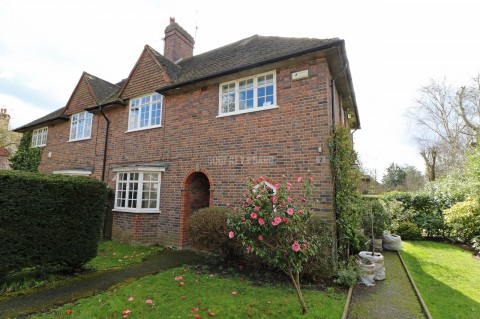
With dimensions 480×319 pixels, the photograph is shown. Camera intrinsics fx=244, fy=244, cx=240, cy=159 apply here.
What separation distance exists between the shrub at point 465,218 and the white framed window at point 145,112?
1296 cm

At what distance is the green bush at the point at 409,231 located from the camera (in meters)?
11.5

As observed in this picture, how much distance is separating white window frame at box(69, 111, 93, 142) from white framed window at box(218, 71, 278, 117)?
8.60 meters

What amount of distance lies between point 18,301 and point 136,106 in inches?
341

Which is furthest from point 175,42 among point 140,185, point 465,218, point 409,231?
point 465,218

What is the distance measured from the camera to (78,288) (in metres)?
5.27

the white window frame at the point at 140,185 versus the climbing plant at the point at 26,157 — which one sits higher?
the climbing plant at the point at 26,157

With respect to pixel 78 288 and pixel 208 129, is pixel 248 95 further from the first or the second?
pixel 78 288

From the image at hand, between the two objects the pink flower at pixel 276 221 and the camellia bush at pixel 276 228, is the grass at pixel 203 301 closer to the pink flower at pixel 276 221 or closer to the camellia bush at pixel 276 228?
the camellia bush at pixel 276 228

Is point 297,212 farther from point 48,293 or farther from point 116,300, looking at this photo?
point 48,293

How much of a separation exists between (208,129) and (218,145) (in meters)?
0.82

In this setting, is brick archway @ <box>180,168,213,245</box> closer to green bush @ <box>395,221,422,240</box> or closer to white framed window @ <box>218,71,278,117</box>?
white framed window @ <box>218,71,278,117</box>

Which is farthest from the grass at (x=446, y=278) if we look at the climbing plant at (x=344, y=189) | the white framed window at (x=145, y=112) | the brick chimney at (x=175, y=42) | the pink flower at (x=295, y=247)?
the brick chimney at (x=175, y=42)

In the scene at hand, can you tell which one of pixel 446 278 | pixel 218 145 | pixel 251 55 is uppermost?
pixel 251 55

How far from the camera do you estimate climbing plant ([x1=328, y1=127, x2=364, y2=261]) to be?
22.1ft
